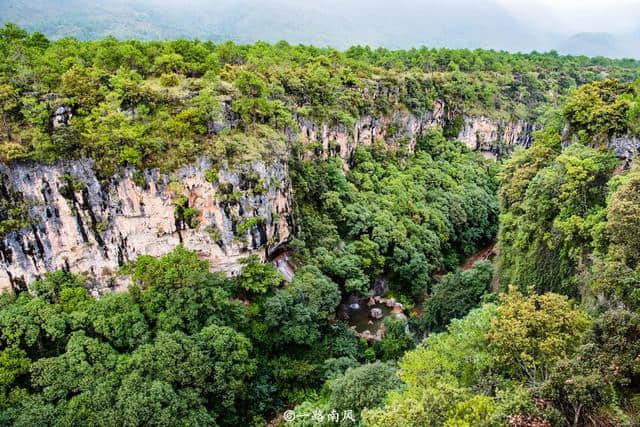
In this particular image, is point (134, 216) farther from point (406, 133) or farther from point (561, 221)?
point (406, 133)

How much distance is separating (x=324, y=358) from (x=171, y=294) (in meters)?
9.47

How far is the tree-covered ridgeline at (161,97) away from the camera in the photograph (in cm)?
2253

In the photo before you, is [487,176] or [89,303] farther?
[487,176]

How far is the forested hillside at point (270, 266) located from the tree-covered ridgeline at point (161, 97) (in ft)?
0.48

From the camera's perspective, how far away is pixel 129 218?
23.9 metres

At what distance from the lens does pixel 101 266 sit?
78.4ft

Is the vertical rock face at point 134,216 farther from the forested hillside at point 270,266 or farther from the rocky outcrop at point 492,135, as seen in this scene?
the rocky outcrop at point 492,135

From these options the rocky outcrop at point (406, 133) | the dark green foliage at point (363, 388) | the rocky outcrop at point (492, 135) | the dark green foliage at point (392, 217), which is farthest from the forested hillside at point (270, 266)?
the rocky outcrop at point (492, 135)

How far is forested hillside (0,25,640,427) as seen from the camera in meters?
13.1

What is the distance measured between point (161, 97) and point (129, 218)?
717 cm

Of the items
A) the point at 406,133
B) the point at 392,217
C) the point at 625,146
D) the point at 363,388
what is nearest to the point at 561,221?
the point at 625,146

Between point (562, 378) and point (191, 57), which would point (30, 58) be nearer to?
point (191, 57)

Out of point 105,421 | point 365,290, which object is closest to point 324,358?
point 365,290

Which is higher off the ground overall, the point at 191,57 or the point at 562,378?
the point at 191,57
